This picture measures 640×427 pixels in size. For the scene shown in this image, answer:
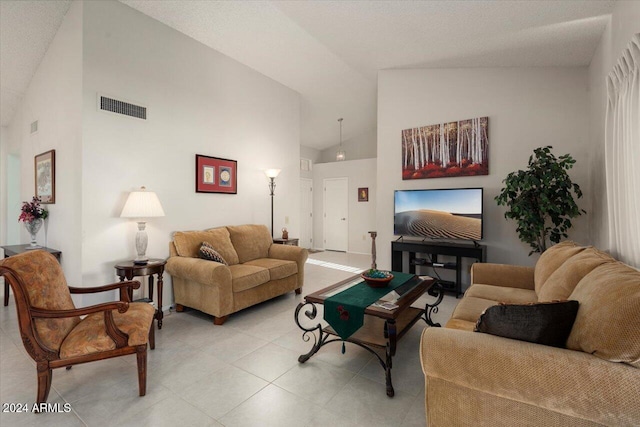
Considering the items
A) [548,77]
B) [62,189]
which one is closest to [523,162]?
[548,77]

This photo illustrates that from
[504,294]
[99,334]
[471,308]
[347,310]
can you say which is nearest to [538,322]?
[471,308]

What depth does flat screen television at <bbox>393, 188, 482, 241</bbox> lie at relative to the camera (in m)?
3.92

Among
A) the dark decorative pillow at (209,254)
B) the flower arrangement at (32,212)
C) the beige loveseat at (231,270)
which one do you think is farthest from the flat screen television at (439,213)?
the flower arrangement at (32,212)

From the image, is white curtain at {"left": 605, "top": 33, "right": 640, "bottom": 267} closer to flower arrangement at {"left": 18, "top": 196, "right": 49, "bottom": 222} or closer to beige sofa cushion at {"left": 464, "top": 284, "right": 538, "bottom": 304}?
beige sofa cushion at {"left": 464, "top": 284, "right": 538, "bottom": 304}

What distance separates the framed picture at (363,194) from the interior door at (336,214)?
0.38 m

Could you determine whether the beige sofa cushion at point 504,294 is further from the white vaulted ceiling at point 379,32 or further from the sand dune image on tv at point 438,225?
the white vaulted ceiling at point 379,32

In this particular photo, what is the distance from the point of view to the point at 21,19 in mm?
3162

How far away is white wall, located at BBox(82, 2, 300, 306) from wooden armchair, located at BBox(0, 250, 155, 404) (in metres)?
1.14

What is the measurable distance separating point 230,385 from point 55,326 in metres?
1.15

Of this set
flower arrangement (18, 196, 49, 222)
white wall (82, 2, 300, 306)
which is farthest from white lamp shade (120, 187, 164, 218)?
flower arrangement (18, 196, 49, 222)

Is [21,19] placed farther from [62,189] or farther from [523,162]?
[523,162]

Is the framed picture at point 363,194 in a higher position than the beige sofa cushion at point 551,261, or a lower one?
higher

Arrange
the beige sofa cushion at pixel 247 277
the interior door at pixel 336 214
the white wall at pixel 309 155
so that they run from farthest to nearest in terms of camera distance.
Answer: the white wall at pixel 309 155
the interior door at pixel 336 214
the beige sofa cushion at pixel 247 277

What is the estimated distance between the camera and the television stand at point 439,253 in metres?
3.81
